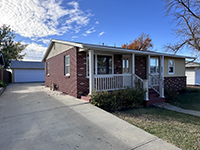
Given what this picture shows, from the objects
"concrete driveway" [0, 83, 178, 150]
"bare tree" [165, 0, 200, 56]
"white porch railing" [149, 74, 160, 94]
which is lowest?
"concrete driveway" [0, 83, 178, 150]

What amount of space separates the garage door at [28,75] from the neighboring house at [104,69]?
1294cm

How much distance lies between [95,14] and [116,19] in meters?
3.35

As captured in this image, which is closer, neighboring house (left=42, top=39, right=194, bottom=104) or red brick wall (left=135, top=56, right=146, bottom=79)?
neighboring house (left=42, top=39, right=194, bottom=104)

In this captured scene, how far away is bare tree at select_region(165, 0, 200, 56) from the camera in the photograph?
12.5m

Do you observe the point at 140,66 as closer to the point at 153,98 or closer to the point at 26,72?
the point at 153,98

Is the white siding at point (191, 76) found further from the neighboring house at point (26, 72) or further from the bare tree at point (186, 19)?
the neighboring house at point (26, 72)

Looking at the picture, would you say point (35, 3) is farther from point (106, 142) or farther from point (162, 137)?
point (162, 137)

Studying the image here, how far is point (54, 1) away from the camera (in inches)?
341

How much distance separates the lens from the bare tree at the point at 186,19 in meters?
12.5

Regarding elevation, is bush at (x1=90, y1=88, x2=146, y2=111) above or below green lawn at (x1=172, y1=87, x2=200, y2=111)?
above

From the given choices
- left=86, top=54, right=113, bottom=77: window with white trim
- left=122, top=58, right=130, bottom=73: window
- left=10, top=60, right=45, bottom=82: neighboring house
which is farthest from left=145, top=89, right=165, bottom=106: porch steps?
left=10, top=60, right=45, bottom=82: neighboring house

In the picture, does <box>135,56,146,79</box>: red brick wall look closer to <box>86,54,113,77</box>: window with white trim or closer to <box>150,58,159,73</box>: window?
<box>150,58,159,73</box>: window

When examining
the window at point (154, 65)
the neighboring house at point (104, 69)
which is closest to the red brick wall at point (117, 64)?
the neighboring house at point (104, 69)

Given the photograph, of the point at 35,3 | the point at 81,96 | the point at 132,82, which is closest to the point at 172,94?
the point at 132,82
